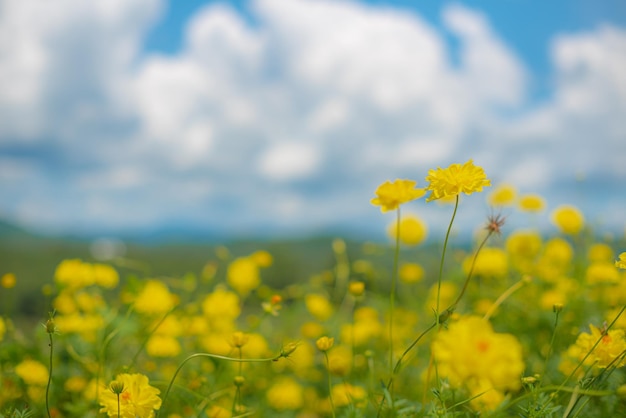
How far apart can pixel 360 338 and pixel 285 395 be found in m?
0.63

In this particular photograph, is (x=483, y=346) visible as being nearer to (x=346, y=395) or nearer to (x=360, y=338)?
(x=346, y=395)

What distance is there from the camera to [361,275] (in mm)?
3217

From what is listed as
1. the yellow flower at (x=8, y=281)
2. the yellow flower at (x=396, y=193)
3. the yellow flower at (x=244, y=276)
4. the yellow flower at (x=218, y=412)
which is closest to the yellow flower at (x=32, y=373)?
the yellow flower at (x=8, y=281)

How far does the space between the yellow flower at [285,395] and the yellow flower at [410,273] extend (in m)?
1.25

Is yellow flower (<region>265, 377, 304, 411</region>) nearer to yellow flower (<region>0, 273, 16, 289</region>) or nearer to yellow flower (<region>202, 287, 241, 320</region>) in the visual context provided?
yellow flower (<region>202, 287, 241, 320</region>)

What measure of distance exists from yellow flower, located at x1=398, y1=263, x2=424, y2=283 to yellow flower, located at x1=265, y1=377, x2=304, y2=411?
1.25 metres

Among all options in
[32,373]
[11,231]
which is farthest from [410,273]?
[11,231]

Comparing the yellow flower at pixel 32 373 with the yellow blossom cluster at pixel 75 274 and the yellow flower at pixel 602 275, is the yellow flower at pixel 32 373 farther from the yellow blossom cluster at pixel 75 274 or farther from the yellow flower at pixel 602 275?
the yellow flower at pixel 602 275

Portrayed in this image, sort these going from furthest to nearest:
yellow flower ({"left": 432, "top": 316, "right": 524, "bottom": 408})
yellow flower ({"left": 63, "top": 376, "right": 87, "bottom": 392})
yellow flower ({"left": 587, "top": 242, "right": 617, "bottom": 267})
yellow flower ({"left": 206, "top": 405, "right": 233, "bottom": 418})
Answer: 1. yellow flower ({"left": 587, "top": 242, "right": 617, "bottom": 267})
2. yellow flower ({"left": 63, "top": 376, "right": 87, "bottom": 392})
3. yellow flower ({"left": 206, "top": 405, "right": 233, "bottom": 418})
4. yellow flower ({"left": 432, "top": 316, "right": 524, "bottom": 408})

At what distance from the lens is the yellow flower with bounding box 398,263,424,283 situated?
3362 mm

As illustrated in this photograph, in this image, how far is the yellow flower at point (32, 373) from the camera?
184 cm

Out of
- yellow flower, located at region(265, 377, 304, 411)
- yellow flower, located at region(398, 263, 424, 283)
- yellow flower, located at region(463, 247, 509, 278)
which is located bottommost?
yellow flower, located at region(265, 377, 304, 411)

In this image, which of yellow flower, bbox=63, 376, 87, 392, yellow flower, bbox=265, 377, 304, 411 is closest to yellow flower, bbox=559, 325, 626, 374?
yellow flower, bbox=265, 377, 304, 411

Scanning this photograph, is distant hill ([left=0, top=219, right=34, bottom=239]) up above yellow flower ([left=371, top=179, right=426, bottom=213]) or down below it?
below
